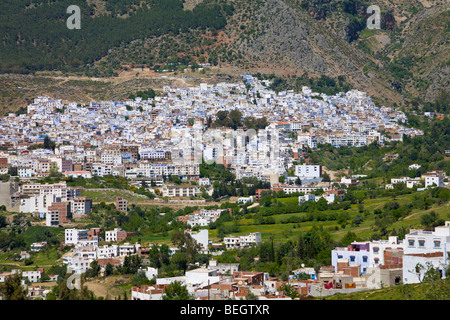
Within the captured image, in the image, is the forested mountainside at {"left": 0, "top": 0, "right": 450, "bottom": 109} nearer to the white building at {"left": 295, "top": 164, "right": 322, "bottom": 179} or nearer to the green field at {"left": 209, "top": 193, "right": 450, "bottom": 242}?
the white building at {"left": 295, "top": 164, "right": 322, "bottom": 179}

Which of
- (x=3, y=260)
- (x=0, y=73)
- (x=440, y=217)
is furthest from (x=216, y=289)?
(x=0, y=73)

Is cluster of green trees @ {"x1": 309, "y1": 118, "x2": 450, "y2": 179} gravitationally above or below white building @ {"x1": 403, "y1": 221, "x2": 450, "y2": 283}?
above

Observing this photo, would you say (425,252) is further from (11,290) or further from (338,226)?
(338,226)

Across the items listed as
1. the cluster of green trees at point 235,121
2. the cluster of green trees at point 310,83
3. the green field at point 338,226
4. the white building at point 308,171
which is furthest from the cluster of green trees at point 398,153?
the cluster of green trees at point 310,83

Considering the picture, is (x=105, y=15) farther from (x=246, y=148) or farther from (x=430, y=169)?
(x=430, y=169)

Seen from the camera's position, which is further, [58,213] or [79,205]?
[79,205]

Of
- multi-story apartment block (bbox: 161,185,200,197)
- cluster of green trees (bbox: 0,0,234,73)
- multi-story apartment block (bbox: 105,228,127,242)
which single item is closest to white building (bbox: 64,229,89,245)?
multi-story apartment block (bbox: 105,228,127,242)

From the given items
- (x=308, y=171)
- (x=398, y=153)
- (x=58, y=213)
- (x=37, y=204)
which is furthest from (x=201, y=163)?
(x=58, y=213)
